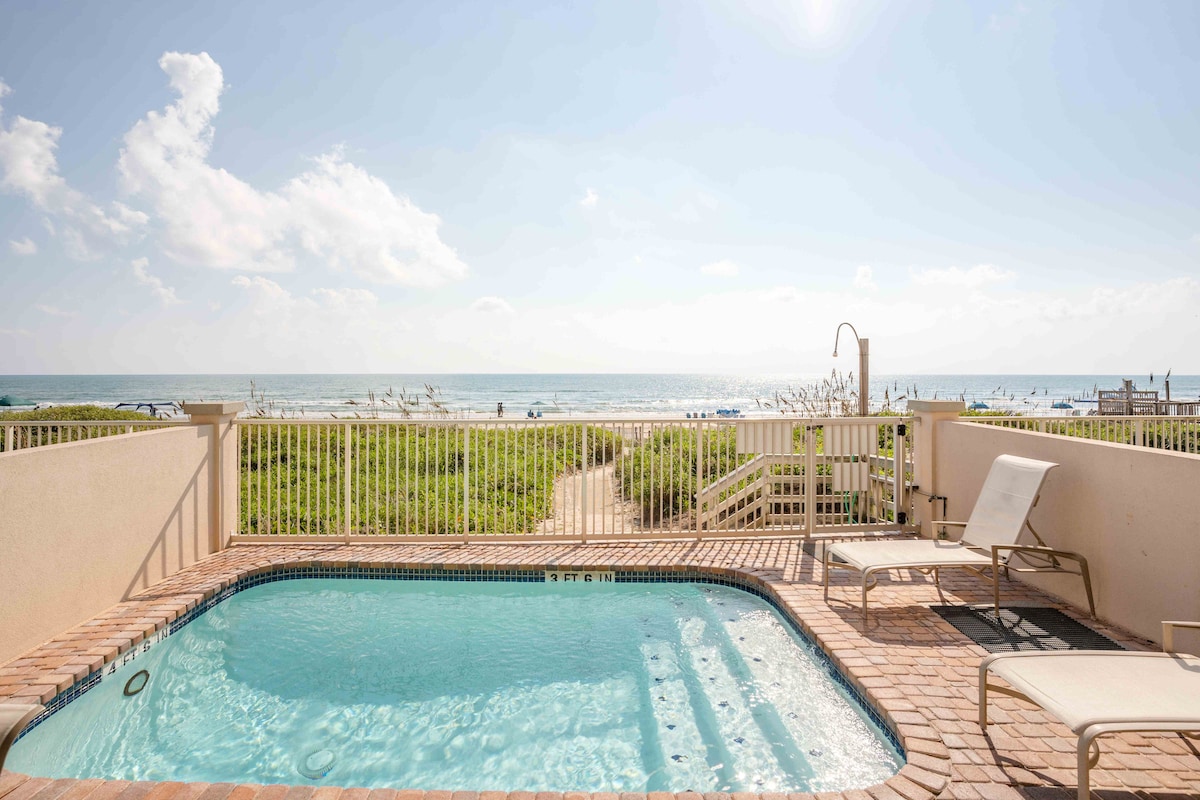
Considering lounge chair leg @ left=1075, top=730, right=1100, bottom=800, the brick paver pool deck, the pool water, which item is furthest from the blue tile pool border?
lounge chair leg @ left=1075, top=730, right=1100, bottom=800

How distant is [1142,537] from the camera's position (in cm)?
305

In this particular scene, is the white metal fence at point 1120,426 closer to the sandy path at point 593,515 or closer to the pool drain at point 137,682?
the sandy path at point 593,515

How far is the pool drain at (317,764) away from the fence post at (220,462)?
10.8ft

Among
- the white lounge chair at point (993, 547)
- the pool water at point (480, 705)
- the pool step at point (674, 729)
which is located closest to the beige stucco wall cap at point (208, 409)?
the pool water at point (480, 705)

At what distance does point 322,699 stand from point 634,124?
9705mm

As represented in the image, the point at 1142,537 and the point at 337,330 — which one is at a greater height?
the point at 337,330

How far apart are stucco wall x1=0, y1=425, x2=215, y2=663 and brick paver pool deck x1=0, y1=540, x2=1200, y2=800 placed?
149 mm

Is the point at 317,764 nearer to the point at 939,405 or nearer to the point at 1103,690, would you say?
the point at 1103,690

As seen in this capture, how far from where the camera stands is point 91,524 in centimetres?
343

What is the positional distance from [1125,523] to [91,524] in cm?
616

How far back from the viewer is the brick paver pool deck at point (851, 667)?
182 centimetres

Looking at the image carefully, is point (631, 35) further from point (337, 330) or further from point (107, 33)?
point (337, 330)

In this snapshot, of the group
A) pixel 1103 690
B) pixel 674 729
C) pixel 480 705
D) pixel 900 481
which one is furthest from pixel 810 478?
pixel 480 705

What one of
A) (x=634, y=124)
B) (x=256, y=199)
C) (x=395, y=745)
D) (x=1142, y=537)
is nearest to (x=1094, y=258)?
(x=634, y=124)
